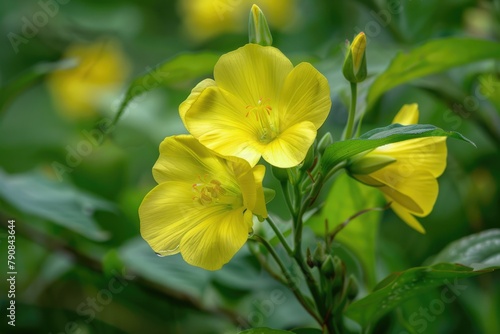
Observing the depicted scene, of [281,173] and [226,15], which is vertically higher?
[281,173]

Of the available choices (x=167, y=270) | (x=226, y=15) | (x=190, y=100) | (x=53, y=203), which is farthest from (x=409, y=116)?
(x=226, y=15)

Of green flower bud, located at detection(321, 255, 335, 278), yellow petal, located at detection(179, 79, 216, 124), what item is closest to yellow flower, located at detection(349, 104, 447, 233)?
green flower bud, located at detection(321, 255, 335, 278)

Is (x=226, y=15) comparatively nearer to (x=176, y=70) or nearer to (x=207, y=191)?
(x=176, y=70)

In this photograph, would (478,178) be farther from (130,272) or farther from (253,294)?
(130,272)

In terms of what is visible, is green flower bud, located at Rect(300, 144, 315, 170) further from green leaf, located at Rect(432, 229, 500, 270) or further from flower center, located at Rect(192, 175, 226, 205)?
green leaf, located at Rect(432, 229, 500, 270)

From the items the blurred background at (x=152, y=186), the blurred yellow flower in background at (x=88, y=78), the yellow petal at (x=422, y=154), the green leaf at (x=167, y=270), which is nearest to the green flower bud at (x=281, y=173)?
the yellow petal at (x=422, y=154)

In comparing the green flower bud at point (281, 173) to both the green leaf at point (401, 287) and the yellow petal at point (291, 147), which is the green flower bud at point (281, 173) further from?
the green leaf at point (401, 287)
